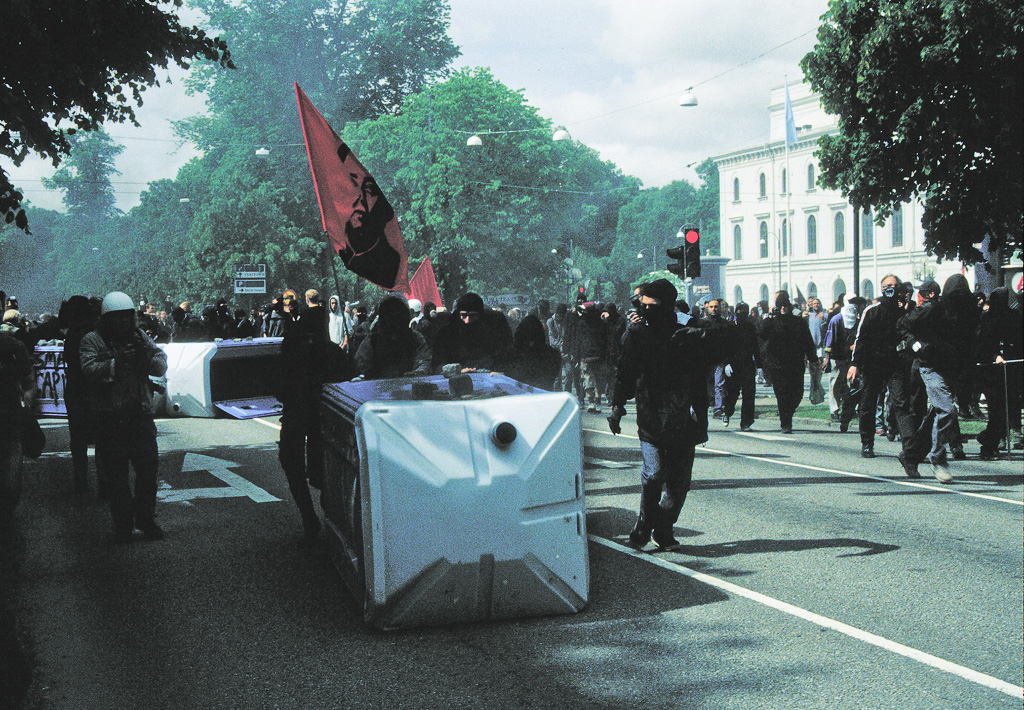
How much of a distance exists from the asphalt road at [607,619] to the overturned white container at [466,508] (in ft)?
0.62

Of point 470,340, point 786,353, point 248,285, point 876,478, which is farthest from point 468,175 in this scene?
point 470,340

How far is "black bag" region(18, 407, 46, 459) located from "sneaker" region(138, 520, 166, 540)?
1.27 m

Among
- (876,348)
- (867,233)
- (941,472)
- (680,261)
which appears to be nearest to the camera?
(941,472)

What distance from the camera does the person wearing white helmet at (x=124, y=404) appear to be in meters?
7.88

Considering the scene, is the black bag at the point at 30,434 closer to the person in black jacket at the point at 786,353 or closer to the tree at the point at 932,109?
the person in black jacket at the point at 786,353

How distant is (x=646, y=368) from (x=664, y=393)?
0.69 feet

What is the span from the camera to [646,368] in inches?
279

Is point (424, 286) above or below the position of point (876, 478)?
above

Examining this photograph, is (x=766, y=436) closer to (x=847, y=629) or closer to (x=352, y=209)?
(x=352, y=209)

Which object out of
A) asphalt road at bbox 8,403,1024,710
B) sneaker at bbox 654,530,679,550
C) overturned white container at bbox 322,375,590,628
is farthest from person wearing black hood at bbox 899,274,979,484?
overturned white container at bbox 322,375,590,628

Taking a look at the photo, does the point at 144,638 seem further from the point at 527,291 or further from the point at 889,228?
the point at 889,228

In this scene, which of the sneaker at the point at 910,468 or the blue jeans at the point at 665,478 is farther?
the sneaker at the point at 910,468

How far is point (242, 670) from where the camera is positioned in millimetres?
4984

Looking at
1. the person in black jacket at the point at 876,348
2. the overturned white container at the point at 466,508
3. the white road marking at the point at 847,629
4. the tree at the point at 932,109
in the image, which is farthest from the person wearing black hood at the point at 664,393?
the tree at the point at 932,109
